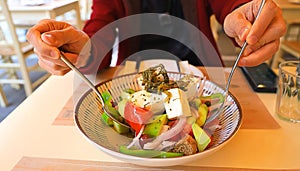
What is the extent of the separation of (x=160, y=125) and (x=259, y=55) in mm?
242

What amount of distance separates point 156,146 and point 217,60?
0.55 meters

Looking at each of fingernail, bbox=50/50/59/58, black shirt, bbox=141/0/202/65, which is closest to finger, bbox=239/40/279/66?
fingernail, bbox=50/50/59/58

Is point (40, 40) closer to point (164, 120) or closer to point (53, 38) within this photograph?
point (53, 38)

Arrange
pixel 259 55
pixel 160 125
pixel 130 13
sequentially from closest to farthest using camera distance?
pixel 160 125, pixel 259 55, pixel 130 13

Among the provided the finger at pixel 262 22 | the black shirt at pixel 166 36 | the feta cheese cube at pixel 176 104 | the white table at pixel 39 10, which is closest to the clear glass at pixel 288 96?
the finger at pixel 262 22

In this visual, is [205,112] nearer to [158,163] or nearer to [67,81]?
[158,163]

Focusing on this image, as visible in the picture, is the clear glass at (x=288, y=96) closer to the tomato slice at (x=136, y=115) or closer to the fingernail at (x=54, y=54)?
the tomato slice at (x=136, y=115)

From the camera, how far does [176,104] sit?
0.39 meters

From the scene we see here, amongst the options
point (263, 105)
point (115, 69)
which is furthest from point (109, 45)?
point (263, 105)

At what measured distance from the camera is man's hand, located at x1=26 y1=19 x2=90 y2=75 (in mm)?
452

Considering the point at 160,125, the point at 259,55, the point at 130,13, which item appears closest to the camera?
the point at 160,125

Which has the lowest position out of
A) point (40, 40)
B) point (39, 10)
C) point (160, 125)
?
point (39, 10)

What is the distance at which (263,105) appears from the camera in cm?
57

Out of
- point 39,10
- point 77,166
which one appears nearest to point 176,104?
point 77,166
